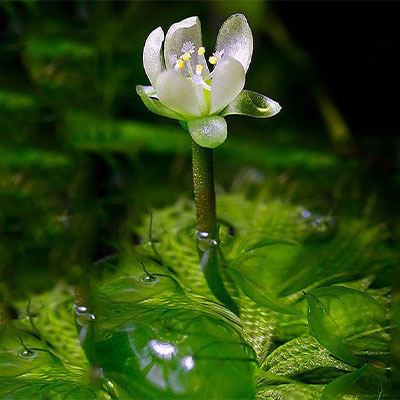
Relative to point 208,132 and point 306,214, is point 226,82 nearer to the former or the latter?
point 208,132

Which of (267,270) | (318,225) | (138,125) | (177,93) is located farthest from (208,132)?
(138,125)

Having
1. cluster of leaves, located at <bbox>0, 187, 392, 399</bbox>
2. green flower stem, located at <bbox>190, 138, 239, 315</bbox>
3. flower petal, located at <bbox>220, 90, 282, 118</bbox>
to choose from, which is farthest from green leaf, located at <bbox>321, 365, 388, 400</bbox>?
flower petal, located at <bbox>220, 90, 282, 118</bbox>

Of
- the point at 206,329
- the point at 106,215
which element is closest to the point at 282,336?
the point at 206,329

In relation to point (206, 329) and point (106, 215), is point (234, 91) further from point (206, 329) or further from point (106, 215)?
point (106, 215)

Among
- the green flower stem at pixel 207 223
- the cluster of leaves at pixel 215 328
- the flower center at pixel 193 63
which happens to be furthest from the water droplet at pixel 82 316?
the flower center at pixel 193 63

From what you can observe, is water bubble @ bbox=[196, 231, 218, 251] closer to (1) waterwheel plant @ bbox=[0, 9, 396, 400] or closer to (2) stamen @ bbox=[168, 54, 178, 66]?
(1) waterwheel plant @ bbox=[0, 9, 396, 400]
